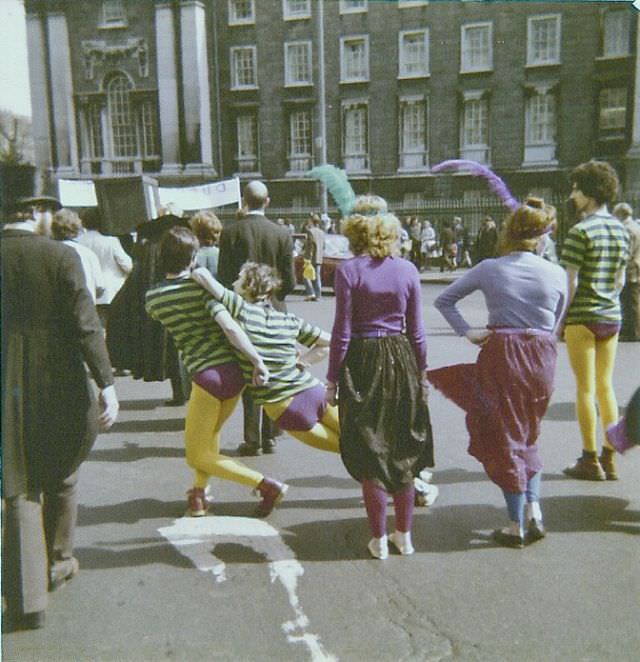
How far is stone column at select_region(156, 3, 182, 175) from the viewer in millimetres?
3750

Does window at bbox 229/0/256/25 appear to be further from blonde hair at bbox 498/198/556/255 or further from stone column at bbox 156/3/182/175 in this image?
blonde hair at bbox 498/198/556/255

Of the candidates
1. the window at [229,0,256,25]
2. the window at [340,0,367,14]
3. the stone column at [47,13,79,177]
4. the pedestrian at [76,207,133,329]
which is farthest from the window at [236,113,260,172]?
the pedestrian at [76,207,133,329]

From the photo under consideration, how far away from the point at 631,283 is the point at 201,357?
310 cm

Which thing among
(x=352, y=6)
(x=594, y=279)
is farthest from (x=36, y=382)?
(x=594, y=279)

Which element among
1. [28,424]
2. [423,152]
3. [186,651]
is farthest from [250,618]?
[423,152]

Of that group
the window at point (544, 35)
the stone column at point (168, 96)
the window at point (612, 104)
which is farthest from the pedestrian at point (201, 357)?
the window at point (612, 104)

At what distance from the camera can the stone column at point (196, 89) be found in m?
4.16

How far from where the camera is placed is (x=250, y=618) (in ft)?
9.55

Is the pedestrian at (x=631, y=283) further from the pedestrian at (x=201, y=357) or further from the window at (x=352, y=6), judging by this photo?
the pedestrian at (x=201, y=357)

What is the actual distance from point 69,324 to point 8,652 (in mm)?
1222

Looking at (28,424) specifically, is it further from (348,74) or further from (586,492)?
(586,492)

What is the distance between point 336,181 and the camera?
15.6ft

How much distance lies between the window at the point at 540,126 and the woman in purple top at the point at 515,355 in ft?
5.84

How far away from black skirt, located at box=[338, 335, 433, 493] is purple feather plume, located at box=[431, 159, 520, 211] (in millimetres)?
1035
